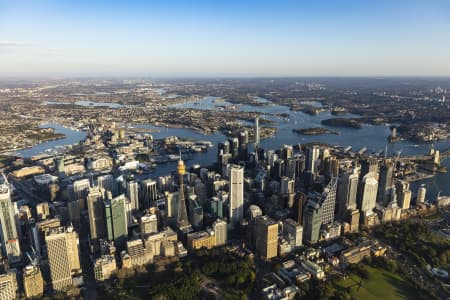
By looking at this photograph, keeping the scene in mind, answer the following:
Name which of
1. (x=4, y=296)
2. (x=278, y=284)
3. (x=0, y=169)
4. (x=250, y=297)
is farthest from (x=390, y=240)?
(x=0, y=169)

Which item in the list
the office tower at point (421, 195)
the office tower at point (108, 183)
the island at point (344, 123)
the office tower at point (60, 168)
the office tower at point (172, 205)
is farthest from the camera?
the island at point (344, 123)

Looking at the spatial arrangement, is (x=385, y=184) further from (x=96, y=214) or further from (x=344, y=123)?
(x=344, y=123)

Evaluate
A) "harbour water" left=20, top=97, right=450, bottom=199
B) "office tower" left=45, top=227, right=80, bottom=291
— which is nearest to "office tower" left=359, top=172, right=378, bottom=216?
"harbour water" left=20, top=97, right=450, bottom=199

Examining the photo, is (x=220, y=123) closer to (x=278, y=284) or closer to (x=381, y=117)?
(x=381, y=117)

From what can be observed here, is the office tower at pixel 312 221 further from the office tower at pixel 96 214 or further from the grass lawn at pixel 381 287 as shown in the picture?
the office tower at pixel 96 214

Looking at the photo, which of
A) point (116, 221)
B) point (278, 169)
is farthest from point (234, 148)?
point (116, 221)

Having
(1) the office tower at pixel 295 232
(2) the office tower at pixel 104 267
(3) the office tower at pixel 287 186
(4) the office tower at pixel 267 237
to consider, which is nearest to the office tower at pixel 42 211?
(2) the office tower at pixel 104 267
